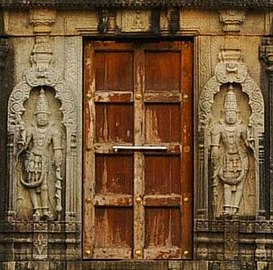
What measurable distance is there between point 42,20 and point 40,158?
1.62m

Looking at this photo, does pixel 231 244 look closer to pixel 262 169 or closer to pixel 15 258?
pixel 262 169

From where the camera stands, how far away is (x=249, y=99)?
22.3 m

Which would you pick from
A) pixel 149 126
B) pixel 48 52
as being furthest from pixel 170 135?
pixel 48 52

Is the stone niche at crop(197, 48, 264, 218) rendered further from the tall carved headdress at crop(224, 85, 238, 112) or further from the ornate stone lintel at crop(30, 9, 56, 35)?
the ornate stone lintel at crop(30, 9, 56, 35)

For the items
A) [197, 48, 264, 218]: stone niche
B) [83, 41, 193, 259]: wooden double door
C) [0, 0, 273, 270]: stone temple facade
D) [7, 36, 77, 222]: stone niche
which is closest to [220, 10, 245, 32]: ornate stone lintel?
[0, 0, 273, 270]: stone temple facade

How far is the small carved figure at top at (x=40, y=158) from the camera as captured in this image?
73.2 ft

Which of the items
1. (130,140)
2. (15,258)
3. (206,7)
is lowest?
(15,258)

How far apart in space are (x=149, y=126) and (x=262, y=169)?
55.6 inches

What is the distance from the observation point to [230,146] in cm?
2225

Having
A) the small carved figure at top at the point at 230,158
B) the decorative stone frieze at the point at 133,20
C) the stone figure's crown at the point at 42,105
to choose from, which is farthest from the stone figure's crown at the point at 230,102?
the stone figure's crown at the point at 42,105

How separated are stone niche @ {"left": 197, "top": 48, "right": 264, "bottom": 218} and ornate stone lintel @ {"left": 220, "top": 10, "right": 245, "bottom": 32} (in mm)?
331

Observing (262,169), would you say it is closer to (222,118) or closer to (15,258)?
(222,118)

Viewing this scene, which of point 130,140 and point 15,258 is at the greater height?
point 130,140

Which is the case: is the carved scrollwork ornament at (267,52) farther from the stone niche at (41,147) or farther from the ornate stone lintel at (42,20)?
the ornate stone lintel at (42,20)
